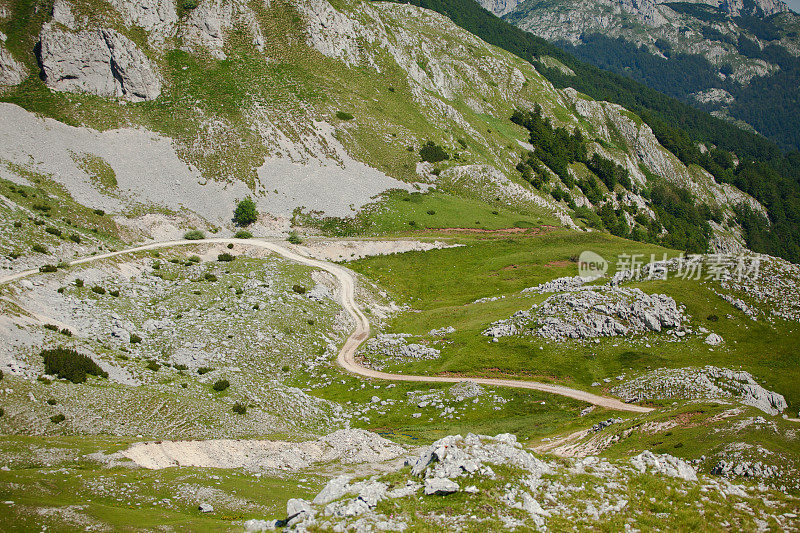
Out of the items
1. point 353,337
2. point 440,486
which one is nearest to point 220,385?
point 353,337

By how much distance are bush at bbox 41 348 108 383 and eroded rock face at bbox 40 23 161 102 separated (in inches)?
4466

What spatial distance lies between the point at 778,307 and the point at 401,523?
237 ft

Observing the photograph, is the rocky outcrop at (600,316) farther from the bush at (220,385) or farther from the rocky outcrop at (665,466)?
the rocky outcrop at (665,466)

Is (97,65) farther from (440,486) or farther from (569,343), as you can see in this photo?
(440,486)

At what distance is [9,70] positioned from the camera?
4941 inches

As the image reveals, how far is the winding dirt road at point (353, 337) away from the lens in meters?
58.3

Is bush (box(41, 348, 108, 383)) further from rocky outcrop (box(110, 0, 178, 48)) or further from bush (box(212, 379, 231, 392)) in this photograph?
rocky outcrop (box(110, 0, 178, 48))

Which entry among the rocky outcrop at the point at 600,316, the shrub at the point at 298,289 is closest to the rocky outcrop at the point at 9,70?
the shrub at the point at 298,289

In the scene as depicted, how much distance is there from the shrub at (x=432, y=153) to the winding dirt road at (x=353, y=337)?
71.4 m

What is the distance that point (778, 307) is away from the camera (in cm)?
6925

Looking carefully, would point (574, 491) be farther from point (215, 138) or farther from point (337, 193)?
point (215, 138)

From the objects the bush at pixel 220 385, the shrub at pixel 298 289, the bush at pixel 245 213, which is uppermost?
the bush at pixel 245 213

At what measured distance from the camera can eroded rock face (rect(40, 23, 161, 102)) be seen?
12988 cm

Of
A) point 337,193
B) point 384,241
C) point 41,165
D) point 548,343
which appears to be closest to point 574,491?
point 548,343
